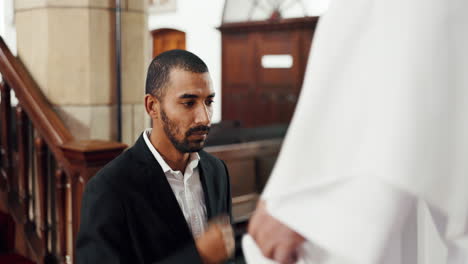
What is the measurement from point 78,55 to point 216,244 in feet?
6.64

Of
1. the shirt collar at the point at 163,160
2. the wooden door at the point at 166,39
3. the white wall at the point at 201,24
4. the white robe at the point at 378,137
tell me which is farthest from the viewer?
the wooden door at the point at 166,39

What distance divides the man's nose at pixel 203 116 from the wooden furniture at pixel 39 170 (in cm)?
123

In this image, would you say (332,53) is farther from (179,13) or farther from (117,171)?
(179,13)

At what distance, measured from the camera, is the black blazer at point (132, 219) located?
898 mm

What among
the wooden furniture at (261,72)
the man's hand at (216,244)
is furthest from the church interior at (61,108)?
the wooden furniture at (261,72)

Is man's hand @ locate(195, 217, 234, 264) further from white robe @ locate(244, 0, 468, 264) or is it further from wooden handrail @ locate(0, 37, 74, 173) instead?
wooden handrail @ locate(0, 37, 74, 173)

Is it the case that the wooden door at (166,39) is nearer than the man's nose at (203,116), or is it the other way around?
the man's nose at (203,116)

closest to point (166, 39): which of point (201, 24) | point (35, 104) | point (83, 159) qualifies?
point (201, 24)

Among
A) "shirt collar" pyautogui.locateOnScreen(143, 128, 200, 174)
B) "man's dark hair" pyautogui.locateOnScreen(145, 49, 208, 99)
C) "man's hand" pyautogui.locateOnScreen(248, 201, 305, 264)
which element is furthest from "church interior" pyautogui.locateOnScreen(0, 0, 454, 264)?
"man's hand" pyautogui.locateOnScreen(248, 201, 305, 264)

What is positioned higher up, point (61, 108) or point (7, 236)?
point (61, 108)

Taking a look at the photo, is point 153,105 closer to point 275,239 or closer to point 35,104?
point 275,239

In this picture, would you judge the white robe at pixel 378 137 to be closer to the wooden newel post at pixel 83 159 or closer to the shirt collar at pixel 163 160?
the shirt collar at pixel 163 160

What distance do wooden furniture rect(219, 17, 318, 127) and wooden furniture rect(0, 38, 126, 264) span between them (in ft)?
8.43

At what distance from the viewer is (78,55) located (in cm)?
257
